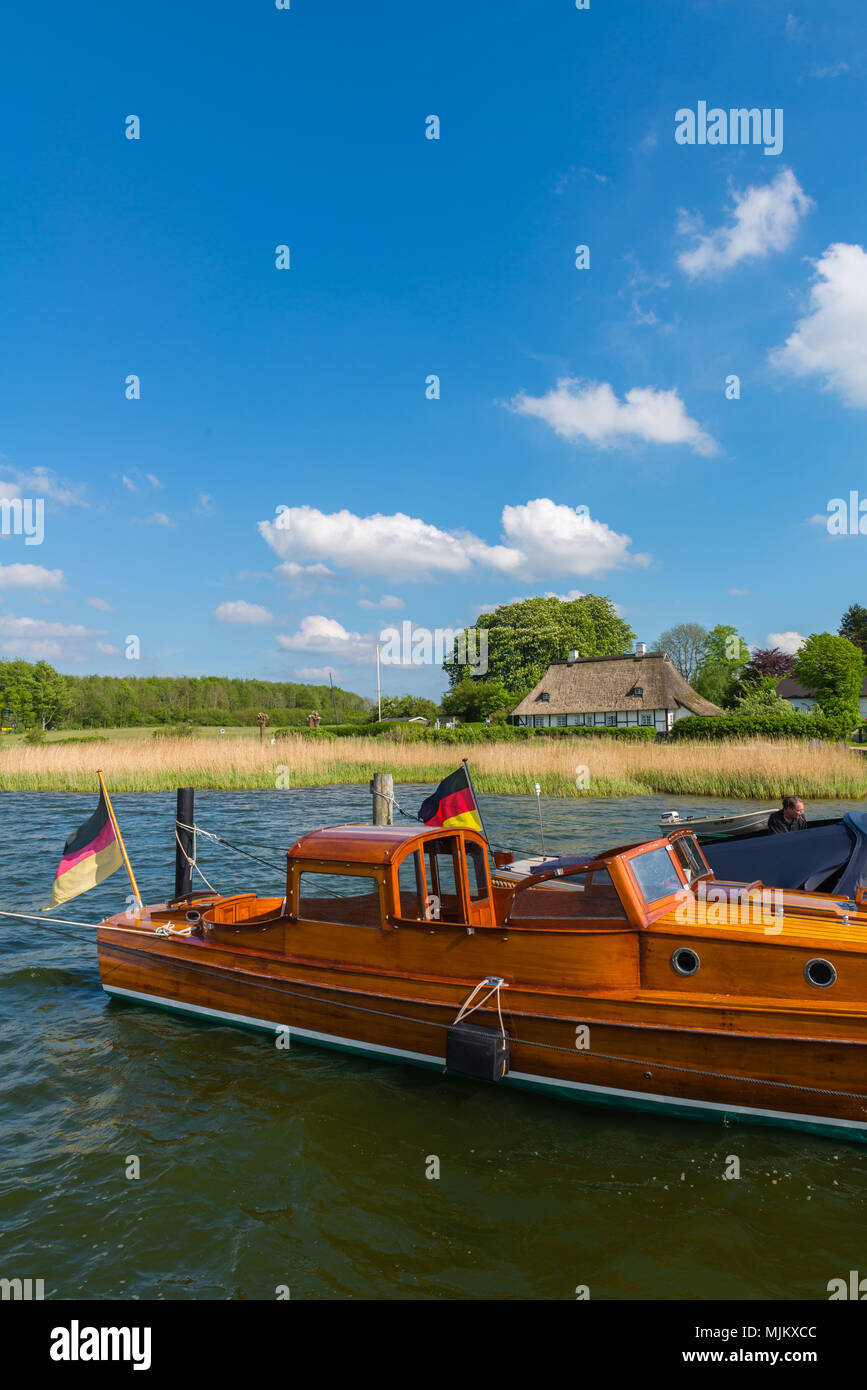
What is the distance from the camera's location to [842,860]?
8.10 m

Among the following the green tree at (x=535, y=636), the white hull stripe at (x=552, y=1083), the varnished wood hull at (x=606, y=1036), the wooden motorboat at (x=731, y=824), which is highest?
the green tree at (x=535, y=636)

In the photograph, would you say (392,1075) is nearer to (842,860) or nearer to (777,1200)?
(777,1200)

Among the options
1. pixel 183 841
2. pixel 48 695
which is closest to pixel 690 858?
pixel 183 841

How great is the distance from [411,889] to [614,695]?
48241 mm

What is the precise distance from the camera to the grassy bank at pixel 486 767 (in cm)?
2383

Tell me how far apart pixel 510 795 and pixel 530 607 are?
4837cm

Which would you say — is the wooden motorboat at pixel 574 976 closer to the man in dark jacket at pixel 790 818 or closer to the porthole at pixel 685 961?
the porthole at pixel 685 961

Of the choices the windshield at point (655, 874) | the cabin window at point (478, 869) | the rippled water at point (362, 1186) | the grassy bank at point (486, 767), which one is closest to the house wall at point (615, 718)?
the grassy bank at point (486, 767)

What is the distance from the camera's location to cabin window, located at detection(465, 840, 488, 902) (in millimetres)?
7570

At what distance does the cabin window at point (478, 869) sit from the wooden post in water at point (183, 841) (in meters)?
5.04

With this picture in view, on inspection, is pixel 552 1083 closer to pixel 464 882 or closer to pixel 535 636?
pixel 464 882

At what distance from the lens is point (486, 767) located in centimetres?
2642

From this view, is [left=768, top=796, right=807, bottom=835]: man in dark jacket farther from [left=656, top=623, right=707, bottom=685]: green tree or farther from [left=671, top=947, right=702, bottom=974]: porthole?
[left=656, top=623, right=707, bottom=685]: green tree
